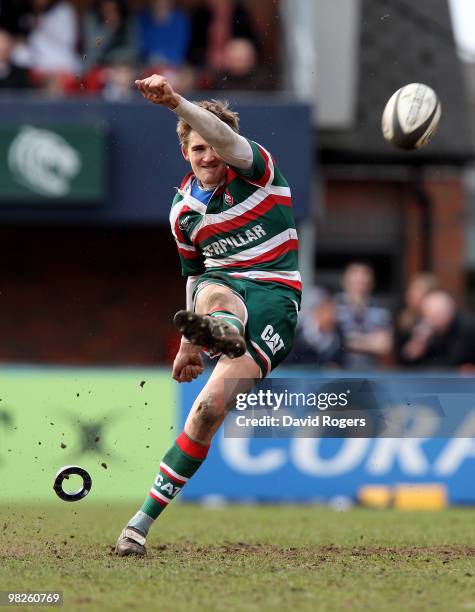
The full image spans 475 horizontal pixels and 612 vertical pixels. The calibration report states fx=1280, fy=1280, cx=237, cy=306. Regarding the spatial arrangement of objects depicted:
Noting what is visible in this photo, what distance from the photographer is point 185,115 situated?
6.73 meters

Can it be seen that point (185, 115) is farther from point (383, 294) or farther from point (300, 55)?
point (383, 294)

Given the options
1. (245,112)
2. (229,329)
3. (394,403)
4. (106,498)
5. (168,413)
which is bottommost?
(106,498)

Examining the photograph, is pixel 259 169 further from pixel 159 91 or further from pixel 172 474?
pixel 172 474

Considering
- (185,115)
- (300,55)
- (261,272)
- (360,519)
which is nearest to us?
(185,115)

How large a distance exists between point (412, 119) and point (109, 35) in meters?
7.95

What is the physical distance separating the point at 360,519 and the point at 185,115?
16.5 ft

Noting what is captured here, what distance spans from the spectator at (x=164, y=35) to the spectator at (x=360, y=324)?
3.76 meters

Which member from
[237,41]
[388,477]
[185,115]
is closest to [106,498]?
[388,477]

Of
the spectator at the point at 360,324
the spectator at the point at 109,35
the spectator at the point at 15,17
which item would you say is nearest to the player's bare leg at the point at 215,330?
the spectator at the point at 360,324

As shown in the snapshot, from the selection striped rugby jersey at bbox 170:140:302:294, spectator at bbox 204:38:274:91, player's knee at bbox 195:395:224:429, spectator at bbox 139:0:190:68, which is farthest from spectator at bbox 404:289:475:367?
player's knee at bbox 195:395:224:429

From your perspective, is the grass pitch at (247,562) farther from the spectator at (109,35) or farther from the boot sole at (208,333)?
the spectator at (109,35)

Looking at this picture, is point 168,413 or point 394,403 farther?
point 168,413

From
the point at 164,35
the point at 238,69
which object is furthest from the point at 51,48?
the point at 238,69

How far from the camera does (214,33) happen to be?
15539mm
